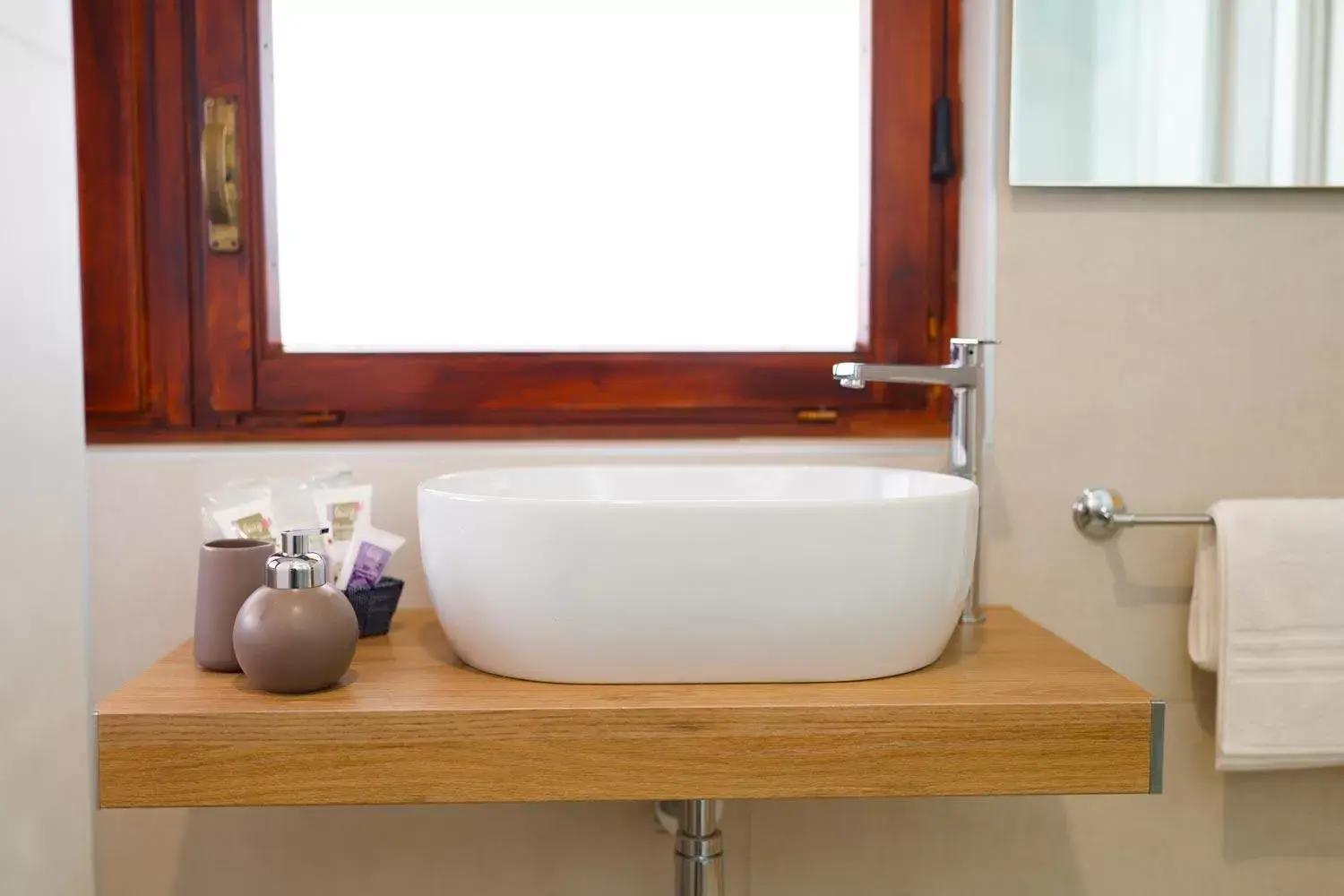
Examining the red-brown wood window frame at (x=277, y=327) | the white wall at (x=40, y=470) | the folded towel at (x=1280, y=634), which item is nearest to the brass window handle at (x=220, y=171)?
the red-brown wood window frame at (x=277, y=327)

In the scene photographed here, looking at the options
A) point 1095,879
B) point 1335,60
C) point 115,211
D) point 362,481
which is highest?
point 1335,60

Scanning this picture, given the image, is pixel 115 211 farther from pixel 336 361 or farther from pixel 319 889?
pixel 319 889

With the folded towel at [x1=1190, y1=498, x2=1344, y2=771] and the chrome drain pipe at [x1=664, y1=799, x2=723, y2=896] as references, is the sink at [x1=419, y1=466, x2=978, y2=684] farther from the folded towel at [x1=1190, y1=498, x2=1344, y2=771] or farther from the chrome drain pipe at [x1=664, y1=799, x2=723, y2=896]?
the folded towel at [x1=1190, y1=498, x2=1344, y2=771]

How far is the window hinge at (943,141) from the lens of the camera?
53.2 inches

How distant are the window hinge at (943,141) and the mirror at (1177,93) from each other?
83mm

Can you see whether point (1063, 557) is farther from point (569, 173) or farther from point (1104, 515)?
point (569, 173)

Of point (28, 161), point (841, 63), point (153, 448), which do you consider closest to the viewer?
point (28, 161)

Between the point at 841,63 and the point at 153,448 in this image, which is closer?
the point at 153,448

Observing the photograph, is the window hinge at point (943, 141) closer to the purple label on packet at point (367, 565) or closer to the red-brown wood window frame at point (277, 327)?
the red-brown wood window frame at point (277, 327)

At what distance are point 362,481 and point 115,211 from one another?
0.42 meters

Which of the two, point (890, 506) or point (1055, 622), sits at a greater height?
point (890, 506)

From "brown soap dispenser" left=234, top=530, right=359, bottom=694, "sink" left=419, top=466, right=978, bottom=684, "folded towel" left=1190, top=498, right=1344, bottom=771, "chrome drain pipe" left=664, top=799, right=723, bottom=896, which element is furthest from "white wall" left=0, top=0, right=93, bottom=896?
"folded towel" left=1190, top=498, right=1344, bottom=771

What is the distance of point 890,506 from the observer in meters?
0.93

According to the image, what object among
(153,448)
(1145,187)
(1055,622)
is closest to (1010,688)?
(1055,622)
